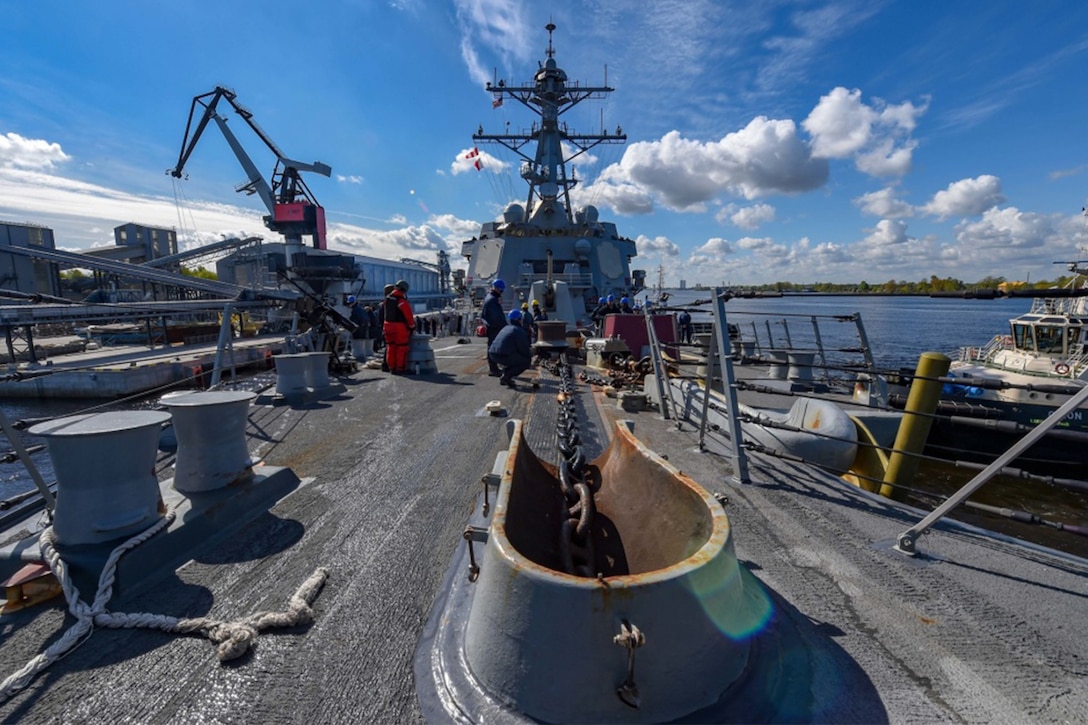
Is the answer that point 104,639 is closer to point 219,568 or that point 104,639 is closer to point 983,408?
point 219,568

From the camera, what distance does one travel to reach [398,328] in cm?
870

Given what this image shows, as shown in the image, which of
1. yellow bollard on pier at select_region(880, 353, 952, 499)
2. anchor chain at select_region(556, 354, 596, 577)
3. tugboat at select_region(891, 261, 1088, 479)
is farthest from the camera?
tugboat at select_region(891, 261, 1088, 479)

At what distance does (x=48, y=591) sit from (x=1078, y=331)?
2427cm

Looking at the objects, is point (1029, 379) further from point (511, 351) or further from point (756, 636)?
point (756, 636)

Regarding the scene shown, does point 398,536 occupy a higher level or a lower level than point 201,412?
lower

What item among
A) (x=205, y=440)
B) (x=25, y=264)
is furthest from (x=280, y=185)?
(x=205, y=440)

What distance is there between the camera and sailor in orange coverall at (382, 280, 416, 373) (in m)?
8.30

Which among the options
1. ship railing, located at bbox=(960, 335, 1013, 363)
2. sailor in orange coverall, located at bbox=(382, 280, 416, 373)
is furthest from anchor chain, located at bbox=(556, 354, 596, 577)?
ship railing, located at bbox=(960, 335, 1013, 363)

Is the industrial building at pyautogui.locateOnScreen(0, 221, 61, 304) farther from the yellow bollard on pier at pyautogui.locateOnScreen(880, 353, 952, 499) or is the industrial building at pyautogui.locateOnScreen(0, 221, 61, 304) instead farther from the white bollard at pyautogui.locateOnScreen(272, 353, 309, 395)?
the yellow bollard on pier at pyautogui.locateOnScreen(880, 353, 952, 499)

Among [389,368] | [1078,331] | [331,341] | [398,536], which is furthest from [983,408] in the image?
[331,341]

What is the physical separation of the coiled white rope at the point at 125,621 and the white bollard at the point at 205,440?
669 mm

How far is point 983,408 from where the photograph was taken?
1209 cm

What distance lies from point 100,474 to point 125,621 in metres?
0.69

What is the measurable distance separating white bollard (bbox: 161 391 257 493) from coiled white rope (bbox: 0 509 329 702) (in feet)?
2.20
